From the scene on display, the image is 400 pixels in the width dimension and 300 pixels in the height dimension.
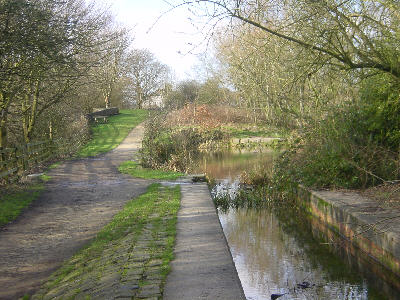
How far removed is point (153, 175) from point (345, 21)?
34.0 feet

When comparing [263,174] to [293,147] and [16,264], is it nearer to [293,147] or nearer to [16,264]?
[293,147]

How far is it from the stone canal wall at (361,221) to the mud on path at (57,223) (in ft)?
15.5

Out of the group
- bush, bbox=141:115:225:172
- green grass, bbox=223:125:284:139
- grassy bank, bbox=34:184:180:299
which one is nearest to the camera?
grassy bank, bbox=34:184:180:299

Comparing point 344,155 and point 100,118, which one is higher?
point 100,118

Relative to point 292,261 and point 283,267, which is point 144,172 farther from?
point 283,267

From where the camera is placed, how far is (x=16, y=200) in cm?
1242

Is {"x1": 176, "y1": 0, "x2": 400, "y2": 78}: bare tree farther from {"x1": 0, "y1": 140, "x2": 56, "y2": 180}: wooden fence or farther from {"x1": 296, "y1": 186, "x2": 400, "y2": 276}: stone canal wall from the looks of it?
{"x1": 0, "y1": 140, "x2": 56, "y2": 180}: wooden fence

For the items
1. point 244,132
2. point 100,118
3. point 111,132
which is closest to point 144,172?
point 244,132

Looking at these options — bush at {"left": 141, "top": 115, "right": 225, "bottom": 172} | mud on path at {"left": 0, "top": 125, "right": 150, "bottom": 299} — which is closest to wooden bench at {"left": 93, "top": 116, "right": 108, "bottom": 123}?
bush at {"left": 141, "top": 115, "right": 225, "bottom": 172}

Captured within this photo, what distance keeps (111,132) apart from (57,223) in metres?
27.7

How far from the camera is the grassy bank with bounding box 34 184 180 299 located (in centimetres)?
568

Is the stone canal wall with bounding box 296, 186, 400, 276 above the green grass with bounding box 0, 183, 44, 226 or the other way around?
the other way around

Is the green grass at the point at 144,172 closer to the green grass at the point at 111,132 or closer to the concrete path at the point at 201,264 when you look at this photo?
the green grass at the point at 111,132

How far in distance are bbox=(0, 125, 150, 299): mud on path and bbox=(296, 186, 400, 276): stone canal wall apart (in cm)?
473
